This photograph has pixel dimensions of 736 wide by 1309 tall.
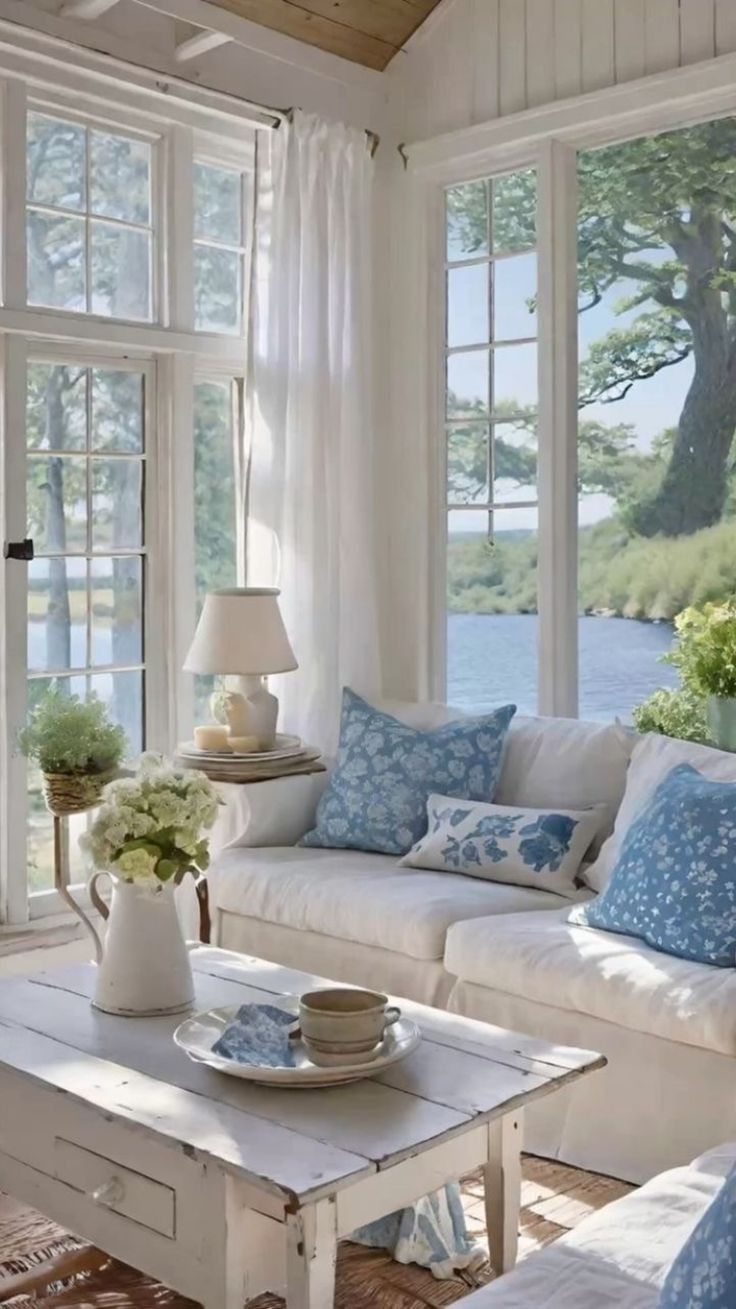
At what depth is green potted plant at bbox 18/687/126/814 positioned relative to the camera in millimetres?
3980

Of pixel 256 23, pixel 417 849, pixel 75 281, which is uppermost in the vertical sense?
pixel 256 23

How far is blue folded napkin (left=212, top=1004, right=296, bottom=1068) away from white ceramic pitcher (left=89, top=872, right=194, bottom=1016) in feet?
0.71

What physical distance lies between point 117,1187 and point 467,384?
3331mm

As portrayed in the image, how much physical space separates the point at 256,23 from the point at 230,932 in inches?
113

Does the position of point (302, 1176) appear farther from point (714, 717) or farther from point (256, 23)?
point (256, 23)

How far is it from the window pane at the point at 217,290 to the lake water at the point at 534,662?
130 centimetres

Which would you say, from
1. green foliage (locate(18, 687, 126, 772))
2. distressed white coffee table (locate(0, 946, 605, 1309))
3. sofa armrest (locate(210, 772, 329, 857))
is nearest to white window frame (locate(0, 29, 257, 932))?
green foliage (locate(18, 687, 126, 772))

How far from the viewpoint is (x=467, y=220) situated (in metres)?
4.94

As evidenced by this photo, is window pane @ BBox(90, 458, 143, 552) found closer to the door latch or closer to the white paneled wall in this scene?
the door latch

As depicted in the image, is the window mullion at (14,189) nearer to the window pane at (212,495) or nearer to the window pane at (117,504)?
the window pane at (117,504)

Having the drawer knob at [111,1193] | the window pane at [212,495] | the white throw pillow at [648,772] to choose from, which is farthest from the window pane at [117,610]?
the drawer knob at [111,1193]

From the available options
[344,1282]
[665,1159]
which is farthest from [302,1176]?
[665,1159]

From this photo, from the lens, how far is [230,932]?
404 cm

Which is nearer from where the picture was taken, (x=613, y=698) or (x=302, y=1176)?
(x=302, y=1176)
